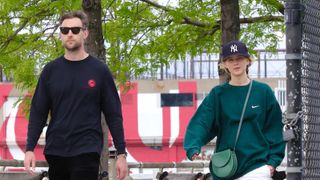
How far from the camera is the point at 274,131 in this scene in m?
6.73

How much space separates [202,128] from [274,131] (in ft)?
1.73

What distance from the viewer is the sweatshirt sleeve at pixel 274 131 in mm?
6693

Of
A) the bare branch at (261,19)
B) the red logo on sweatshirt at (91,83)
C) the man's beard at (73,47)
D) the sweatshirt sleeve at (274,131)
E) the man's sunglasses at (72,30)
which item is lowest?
the sweatshirt sleeve at (274,131)

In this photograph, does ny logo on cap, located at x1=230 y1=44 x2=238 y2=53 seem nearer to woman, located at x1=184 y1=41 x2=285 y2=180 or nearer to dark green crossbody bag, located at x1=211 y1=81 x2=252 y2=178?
woman, located at x1=184 y1=41 x2=285 y2=180

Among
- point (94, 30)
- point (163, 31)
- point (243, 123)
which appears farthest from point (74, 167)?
point (163, 31)

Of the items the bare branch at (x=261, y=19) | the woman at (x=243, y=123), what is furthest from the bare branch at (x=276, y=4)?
the woman at (x=243, y=123)

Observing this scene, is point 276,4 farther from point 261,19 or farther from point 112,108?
point 112,108

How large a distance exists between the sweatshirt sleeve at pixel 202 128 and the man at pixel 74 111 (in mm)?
503

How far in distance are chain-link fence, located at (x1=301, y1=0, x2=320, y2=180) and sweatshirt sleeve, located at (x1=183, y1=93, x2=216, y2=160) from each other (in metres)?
0.73

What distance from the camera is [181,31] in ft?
59.3

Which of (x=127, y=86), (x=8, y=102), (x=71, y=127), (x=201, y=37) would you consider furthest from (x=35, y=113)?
(x=8, y=102)

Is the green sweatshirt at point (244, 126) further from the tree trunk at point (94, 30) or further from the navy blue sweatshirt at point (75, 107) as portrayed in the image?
the tree trunk at point (94, 30)

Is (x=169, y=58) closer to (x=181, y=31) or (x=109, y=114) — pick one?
(x=181, y=31)

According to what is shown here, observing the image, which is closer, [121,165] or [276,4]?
[121,165]
